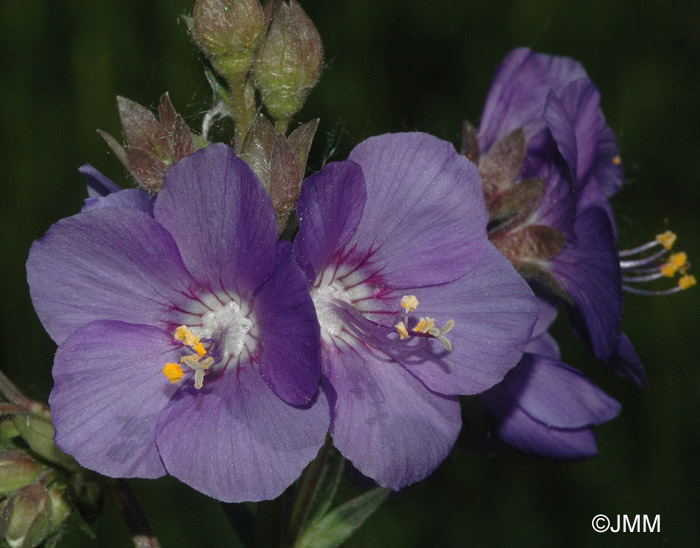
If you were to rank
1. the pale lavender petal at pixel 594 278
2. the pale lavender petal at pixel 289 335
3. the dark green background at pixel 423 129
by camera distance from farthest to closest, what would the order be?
the dark green background at pixel 423 129
the pale lavender petal at pixel 594 278
the pale lavender petal at pixel 289 335

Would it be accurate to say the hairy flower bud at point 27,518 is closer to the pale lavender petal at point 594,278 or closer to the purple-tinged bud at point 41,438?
the purple-tinged bud at point 41,438

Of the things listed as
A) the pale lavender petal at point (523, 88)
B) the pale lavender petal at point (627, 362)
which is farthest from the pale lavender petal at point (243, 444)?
the pale lavender petal at point (523, 88)

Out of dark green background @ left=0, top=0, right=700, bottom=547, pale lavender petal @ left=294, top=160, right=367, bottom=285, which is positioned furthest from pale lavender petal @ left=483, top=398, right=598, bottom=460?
dark green background @ left=0, top=0, right=700, bottom=547

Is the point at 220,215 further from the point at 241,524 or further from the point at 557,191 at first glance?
the point at 557,191

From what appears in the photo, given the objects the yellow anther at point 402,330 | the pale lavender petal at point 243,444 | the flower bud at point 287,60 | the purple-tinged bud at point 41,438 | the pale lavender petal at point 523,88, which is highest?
the flower bud at point 287,60

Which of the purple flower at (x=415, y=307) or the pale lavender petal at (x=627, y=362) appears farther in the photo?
the pale lavender petal at (x=627, y=362)

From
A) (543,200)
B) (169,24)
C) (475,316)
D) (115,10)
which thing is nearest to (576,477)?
(543,200)
